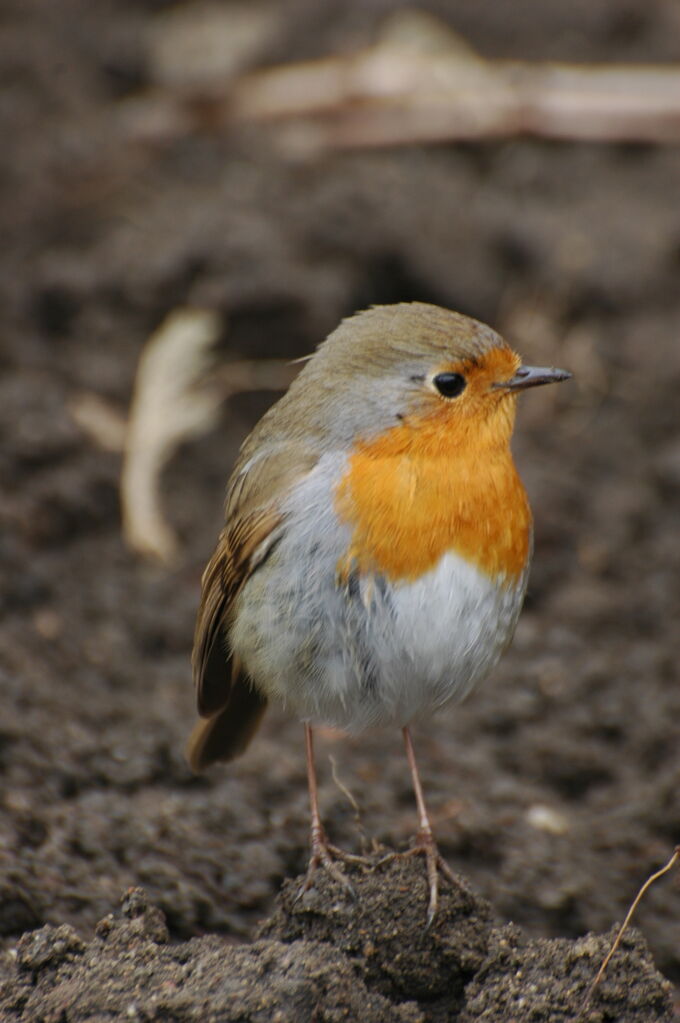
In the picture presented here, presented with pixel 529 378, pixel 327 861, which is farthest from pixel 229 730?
pixel 529 378

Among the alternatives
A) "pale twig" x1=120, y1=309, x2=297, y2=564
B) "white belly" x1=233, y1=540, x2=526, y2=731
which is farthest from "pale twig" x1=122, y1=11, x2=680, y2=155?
"white belly" x1=233, y1=540, x2=526, y2=731

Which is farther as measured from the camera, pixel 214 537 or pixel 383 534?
pixel 214 537

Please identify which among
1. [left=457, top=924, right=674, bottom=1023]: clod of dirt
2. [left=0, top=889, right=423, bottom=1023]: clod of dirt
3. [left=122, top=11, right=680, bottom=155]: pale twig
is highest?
[left=122, top=11, right=680, bottom=155]: pale twig

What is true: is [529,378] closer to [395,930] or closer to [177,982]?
[395,930]

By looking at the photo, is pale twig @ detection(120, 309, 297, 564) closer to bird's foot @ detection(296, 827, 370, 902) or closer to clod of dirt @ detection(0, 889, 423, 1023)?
bird's foot @ detection(296, 827, 370, 902)

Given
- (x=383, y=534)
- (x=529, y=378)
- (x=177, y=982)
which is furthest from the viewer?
(x=529, y=378)

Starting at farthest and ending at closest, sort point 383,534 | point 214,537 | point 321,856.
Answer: point 214,537, point 321,856, point 383,534
